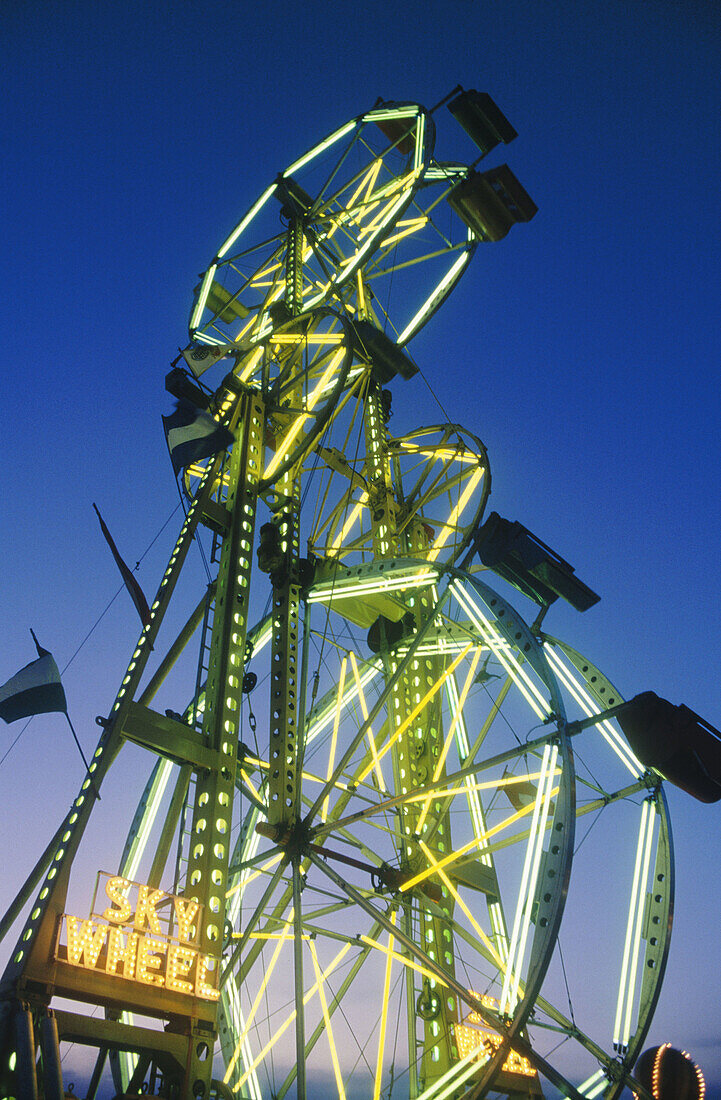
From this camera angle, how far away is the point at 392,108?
22.0 meters

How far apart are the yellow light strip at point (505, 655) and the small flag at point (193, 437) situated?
614 centimetres

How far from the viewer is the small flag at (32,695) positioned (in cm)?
1404

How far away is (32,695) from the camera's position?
554 inches

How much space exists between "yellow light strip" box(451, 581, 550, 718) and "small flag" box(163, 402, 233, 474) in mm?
6139

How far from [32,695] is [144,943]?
4.82 metres

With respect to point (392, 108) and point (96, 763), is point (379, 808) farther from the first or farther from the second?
point (392, 108)

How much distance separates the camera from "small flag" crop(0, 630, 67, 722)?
46.1 feet

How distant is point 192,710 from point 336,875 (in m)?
4.39

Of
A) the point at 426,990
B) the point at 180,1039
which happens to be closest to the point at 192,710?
the point at 180,1039

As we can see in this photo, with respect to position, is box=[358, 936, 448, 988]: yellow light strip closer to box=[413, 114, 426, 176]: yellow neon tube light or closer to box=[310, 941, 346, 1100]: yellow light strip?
box=[310, 941, 346, 1100]: yellow light strip

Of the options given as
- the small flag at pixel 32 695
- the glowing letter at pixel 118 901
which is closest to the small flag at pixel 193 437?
the small flag at pixel 32 695

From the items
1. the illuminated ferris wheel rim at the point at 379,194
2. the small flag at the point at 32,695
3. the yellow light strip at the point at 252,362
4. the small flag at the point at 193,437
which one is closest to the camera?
the small flag at the point at 32,695

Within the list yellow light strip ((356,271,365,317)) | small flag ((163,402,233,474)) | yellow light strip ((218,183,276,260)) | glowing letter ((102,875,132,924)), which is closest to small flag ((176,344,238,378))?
small flag ((163,402,233,474))

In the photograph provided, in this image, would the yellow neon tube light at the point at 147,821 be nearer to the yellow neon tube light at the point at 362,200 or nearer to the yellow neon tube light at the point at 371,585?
the yellow neon tube light at the point at 371,585
